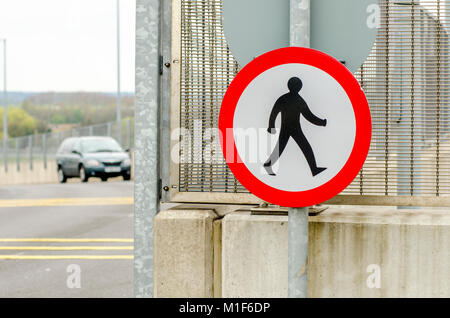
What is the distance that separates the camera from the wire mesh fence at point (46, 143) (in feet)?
104

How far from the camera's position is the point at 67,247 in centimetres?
894

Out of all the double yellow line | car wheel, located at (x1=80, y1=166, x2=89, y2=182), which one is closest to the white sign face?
the double yellow line

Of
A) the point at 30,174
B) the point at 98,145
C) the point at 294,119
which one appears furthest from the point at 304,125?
the point at 30,174

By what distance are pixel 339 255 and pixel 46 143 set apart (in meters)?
31.7

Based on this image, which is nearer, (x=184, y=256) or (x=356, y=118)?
(x=356, y=118)

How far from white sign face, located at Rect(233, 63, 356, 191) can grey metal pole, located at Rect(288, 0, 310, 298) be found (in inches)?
4.2

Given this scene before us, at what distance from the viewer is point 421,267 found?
122 inches

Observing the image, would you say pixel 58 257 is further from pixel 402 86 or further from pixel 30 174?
pixel 30 174

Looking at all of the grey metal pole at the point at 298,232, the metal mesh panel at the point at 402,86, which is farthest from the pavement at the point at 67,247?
the grey metal pole at the point at 298,232

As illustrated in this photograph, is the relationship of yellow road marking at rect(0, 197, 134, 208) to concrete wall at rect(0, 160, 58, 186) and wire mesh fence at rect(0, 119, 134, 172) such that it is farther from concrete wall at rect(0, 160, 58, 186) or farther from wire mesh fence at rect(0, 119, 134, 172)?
concrete wall at rect(0, 160, 58, 186)

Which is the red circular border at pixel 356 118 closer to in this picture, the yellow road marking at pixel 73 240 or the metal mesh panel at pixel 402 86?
the metal mesh panel at pixel 402 86

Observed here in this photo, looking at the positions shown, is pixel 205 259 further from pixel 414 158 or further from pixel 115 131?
pixel 115 131

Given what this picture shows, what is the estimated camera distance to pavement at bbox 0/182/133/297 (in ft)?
21.5

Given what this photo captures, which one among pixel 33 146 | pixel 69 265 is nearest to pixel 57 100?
pixel 33 146
